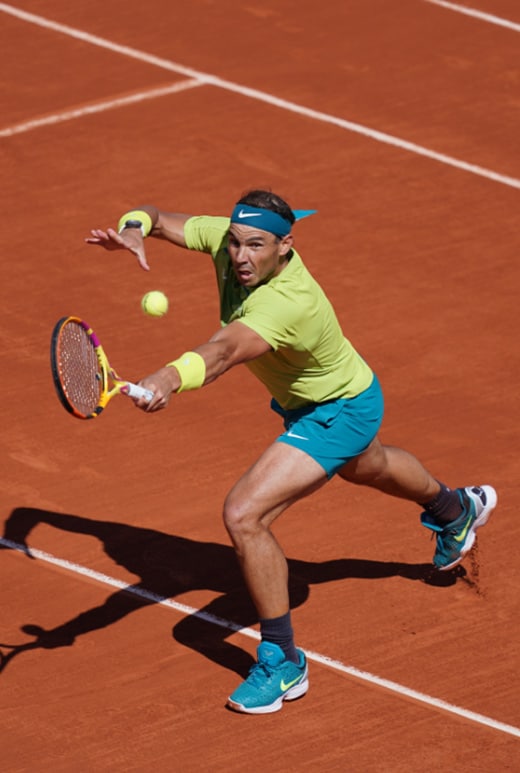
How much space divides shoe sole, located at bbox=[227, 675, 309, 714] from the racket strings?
1643 mm

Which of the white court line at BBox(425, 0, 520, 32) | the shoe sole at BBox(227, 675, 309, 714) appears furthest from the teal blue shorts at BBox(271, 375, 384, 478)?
the white court line at BBox(425, 0, 520, 32)

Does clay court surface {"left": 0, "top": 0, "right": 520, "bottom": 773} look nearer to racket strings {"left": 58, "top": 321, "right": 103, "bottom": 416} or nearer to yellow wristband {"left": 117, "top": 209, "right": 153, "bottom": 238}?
racket strings {"left": 58, "top": 321, "right": 103, "bottom": 416}

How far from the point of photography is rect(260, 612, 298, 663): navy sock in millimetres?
8336

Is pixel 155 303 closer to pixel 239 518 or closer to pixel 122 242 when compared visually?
pixel 122 242

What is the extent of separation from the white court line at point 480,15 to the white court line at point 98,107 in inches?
130

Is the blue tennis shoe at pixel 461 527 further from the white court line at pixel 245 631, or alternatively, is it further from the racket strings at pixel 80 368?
the racket strings at pixel 80 368

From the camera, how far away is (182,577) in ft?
31.3

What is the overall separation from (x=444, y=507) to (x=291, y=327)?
5.97 ft

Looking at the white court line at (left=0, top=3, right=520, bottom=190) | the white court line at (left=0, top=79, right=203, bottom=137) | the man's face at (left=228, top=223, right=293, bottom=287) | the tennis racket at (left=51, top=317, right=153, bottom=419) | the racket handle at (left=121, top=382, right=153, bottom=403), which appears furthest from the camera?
the white court line at (left=0, top=79, right=203, bottom=137)

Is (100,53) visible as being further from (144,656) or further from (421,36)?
(144,656)

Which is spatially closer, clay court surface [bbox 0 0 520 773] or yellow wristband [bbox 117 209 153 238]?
clay court surface [bbox 0 0 520 773]

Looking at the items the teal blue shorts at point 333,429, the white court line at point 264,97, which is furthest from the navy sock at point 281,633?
the white court line at point 264,97

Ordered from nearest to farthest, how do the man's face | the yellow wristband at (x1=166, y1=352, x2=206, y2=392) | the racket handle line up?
the racket handle
the yellow wristband at (x1=166, y1=352, x2=206, y2=392)
the man's face

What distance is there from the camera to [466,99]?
52.2 feet
